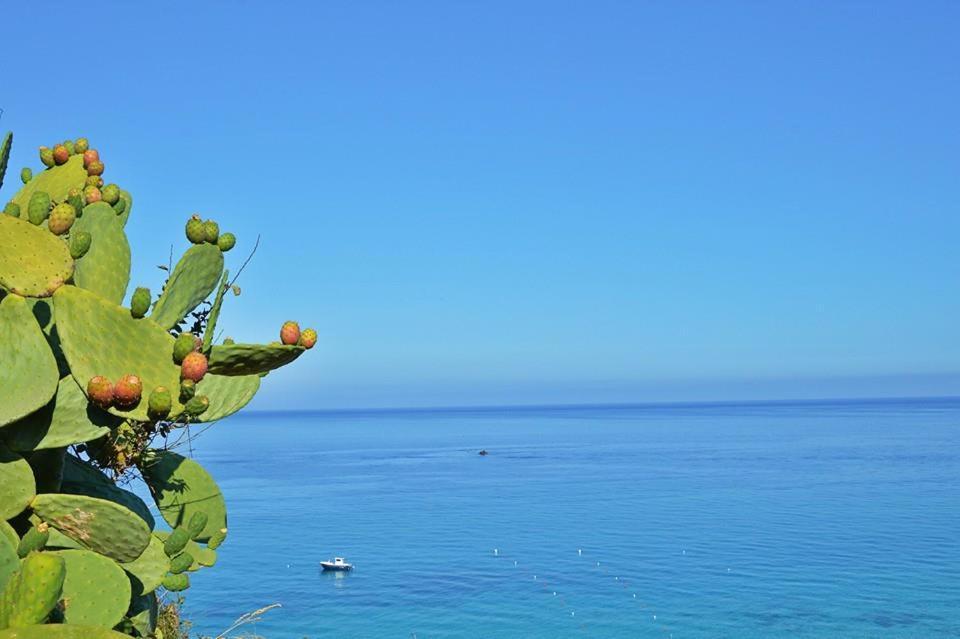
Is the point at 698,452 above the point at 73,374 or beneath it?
beneath

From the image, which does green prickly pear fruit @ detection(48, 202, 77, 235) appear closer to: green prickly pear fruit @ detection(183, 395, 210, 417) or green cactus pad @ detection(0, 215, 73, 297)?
green cactus pad @ detection(0, 215, 73, 297)

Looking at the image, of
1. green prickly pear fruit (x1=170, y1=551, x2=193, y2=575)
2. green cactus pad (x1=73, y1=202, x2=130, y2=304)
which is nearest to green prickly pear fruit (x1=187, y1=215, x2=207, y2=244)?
green cactus pad (x1=73, y1=202, x2=130, y2=304)

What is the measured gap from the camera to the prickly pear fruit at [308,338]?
11.1 feet

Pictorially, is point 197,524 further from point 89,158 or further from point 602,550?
point 602,550

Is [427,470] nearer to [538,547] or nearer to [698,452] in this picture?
[698,452]

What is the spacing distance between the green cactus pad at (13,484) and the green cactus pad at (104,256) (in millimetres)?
688

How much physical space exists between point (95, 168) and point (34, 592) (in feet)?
7.95

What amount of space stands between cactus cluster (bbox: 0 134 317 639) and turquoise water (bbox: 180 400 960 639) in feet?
75.3

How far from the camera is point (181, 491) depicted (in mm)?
4379

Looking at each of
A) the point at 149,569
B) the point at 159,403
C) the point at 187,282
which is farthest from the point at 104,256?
the point at 149,569

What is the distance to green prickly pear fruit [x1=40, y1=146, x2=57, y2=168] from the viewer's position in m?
4.33

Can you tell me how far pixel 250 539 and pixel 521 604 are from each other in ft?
51.2

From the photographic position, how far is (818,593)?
29.0 m

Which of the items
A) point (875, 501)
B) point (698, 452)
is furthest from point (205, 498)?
point (698, 452)
